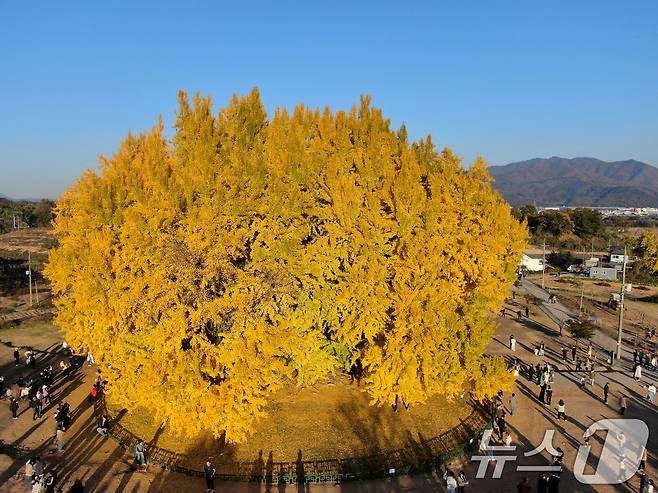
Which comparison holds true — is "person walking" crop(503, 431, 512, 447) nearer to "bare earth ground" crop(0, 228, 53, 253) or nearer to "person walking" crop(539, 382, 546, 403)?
"person walking" crop(539, 382, 546, 403)

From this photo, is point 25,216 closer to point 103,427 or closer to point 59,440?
point 103,427

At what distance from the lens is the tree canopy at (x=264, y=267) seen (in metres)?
18.4

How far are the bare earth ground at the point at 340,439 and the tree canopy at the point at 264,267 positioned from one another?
248 cm

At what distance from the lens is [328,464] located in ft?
63.3

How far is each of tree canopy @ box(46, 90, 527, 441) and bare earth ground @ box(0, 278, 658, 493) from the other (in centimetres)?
248

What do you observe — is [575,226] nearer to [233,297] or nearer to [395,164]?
[395,164]

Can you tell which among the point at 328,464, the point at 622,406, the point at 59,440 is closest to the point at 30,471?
the point at 59,440

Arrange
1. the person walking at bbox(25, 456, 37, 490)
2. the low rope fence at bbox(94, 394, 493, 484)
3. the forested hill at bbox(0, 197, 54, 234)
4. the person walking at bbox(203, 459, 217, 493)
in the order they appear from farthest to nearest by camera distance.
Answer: the forested hill at bbox(0, 197, 54, 234) → the low rope fence at bbox(94, 394, 493, 484) → the person walking at bbox(203, 459, 217, 493) → the person walking at bbox(25, 456, 37, 490)

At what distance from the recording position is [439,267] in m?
21.4

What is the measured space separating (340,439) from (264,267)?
8.51 metres

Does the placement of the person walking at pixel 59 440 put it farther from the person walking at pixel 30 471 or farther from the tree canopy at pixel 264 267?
the tree canopy at pixel 264 267

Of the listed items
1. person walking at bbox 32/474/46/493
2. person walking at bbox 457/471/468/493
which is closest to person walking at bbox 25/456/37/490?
person walking at bbox 32/474/46/493

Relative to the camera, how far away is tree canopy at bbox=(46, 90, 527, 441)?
18.4m

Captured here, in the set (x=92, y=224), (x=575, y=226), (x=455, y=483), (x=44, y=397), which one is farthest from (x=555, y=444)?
(x=575, y=226)
